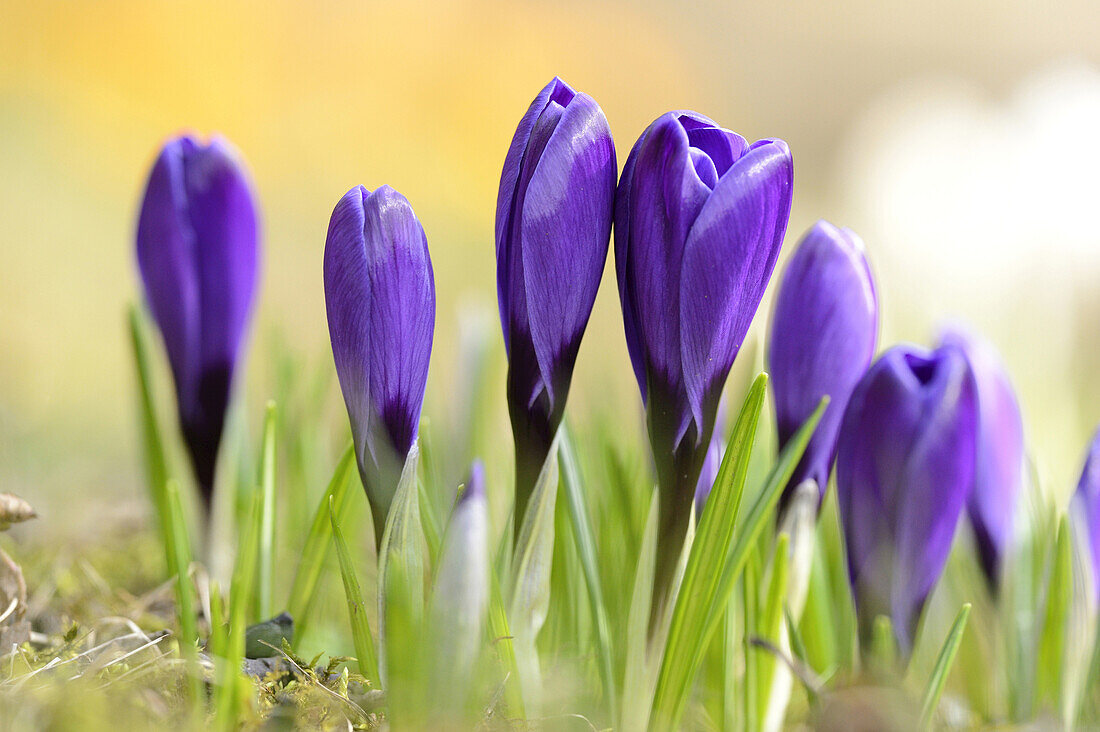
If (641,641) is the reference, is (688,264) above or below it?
above

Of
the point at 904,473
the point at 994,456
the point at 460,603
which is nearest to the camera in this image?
the point at 460,603

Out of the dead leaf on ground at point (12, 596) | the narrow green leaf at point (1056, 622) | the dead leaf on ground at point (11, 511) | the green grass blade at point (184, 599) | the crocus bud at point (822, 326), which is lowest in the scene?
the narrow green leaf at point (1056, 622)

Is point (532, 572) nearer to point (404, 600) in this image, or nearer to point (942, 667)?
point (404, 600)

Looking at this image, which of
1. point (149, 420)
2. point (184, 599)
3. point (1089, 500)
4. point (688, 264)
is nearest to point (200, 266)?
point (149, 420)

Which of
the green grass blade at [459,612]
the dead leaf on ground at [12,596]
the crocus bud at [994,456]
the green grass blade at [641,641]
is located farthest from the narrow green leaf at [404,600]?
the crocus bud at [994,456]

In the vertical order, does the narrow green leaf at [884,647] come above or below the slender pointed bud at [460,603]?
below

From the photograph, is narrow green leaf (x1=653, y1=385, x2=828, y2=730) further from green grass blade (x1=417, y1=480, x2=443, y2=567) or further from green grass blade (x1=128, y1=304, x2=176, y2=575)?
green grass blade (x1=128, y1=304, x2=176, y2=575)

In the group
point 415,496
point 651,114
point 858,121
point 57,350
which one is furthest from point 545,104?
point 858,121

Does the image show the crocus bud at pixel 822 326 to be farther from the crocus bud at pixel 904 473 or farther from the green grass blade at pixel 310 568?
the green grass blade at pixel 310 568
